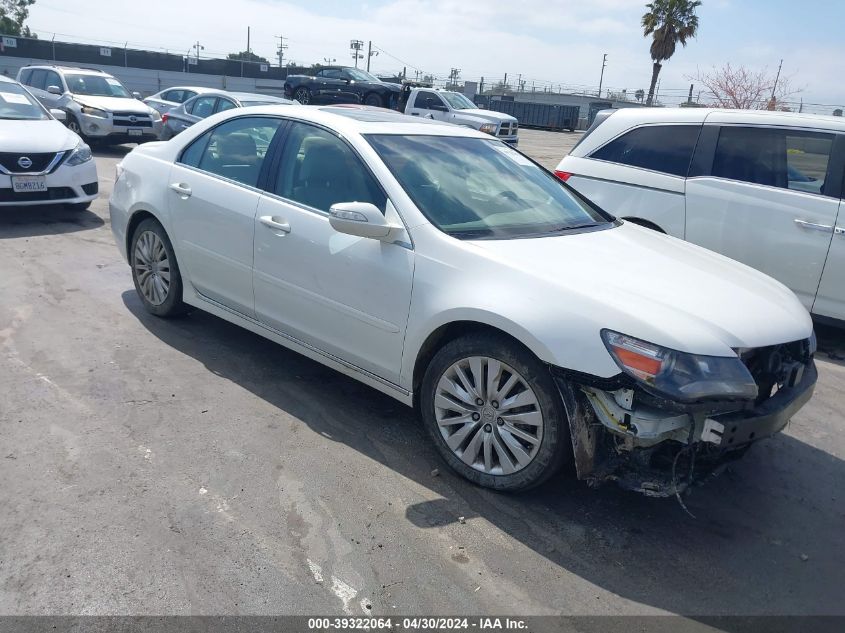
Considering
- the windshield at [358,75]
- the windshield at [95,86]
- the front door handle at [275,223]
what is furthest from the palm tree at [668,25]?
the front door handle at [275,223]

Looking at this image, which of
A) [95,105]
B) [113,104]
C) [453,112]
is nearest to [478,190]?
[95,105]

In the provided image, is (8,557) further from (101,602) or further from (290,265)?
(290,265)

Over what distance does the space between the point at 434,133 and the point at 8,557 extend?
318 centimetres

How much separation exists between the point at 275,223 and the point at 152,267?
1642 millimetres

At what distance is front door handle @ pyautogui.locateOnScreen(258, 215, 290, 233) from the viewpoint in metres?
4.16

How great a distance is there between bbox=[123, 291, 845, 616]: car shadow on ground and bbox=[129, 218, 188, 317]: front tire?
119 centimetres

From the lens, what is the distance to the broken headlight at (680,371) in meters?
2.87

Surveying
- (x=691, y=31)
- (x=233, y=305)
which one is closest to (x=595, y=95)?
(x=691, y=31)

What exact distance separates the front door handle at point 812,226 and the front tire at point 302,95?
2191 centimetres

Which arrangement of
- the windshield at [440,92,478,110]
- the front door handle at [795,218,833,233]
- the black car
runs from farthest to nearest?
1. the black car
2. the windshield at [440,92,478,110]
3. the front door handle at [795,218,833,233]

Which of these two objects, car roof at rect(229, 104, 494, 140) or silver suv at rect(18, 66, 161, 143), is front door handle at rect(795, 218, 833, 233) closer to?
car roof at rect(229, 104, 494, 140)

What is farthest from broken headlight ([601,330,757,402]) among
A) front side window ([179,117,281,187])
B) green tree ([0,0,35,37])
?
green tree ([0,0,35,37])

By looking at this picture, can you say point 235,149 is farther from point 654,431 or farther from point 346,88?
point 346,88

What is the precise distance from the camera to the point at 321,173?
4.20m
